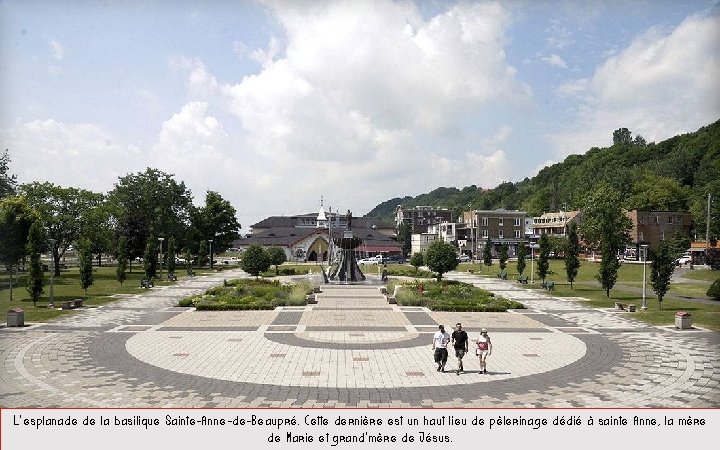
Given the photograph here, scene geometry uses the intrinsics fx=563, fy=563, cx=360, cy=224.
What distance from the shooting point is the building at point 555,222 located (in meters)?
114

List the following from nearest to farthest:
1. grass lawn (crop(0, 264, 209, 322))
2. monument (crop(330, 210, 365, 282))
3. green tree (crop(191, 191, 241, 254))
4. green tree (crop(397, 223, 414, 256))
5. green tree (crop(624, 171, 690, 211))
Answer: grass lawn (crop(0, 264, 209, 322))
monument (crop(330, 210, 365, 282))
green tree (crop(191, 191, 241, 254))
green tree (crop(624, 171, 690, 211))
green tree (crop(397, 223, 414, 256))

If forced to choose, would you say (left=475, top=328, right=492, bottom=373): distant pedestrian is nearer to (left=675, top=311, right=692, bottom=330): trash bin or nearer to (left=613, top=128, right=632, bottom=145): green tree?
(left=675, top=311, right=692, bottom=330): trash bin

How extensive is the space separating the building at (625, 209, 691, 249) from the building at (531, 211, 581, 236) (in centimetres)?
1631

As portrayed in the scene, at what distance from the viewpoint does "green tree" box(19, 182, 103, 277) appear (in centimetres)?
5888

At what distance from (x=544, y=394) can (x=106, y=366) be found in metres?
14.2

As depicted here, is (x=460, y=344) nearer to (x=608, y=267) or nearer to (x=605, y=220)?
(x=608, y=267)

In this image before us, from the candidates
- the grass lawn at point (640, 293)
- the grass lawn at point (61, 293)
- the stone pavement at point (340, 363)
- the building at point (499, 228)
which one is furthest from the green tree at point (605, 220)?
A: the grass lawn at point (61, 293)

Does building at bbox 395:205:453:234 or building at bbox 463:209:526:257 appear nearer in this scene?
building at bbox 463:209:526:257

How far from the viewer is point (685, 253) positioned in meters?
90.6

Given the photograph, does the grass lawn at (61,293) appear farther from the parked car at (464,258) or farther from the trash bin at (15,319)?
the parked car at (464,258)

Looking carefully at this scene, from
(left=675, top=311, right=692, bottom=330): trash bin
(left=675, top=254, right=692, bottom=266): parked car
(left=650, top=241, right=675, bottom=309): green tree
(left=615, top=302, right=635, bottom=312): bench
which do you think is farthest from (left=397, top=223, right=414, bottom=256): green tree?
(left=675, top=311, right=692, bottom=330): trash bin

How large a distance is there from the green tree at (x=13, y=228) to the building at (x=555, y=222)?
299 ft

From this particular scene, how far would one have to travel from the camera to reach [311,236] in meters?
109

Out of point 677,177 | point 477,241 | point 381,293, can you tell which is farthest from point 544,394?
point 677,177
